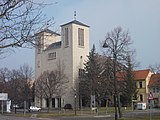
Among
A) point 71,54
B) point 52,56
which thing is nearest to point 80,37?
point 71,54

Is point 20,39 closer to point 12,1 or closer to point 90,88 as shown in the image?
point 12,1

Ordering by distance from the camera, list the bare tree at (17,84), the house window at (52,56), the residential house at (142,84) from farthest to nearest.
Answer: the house window at (52,56) < the residential house at (142,84) < the bare tree at (17,84)

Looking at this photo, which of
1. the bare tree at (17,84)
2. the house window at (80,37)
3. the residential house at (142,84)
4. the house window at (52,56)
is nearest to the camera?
the bare tree at (17,84)

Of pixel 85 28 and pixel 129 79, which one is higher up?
pixel 85 28

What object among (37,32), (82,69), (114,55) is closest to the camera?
(37,32)

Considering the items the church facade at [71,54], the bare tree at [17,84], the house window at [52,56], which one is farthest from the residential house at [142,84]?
the bare tree at [17,84]

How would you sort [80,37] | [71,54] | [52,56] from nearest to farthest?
[71,54] → [80,37] → [52,56]

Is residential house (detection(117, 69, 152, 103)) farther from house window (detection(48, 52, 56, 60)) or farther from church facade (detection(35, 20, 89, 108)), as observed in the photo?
house window (detection(48, 52, 56, 60))

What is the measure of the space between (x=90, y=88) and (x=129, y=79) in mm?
12654

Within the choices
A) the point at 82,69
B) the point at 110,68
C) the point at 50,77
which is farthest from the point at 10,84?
the point at 110,68

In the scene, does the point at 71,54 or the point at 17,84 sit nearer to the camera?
the point at 17,84

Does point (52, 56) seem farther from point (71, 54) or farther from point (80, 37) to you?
point (80, 37)

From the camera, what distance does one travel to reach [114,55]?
3938 centimetres

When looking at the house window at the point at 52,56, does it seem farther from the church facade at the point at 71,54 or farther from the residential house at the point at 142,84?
the residential house at the point at 142,84
